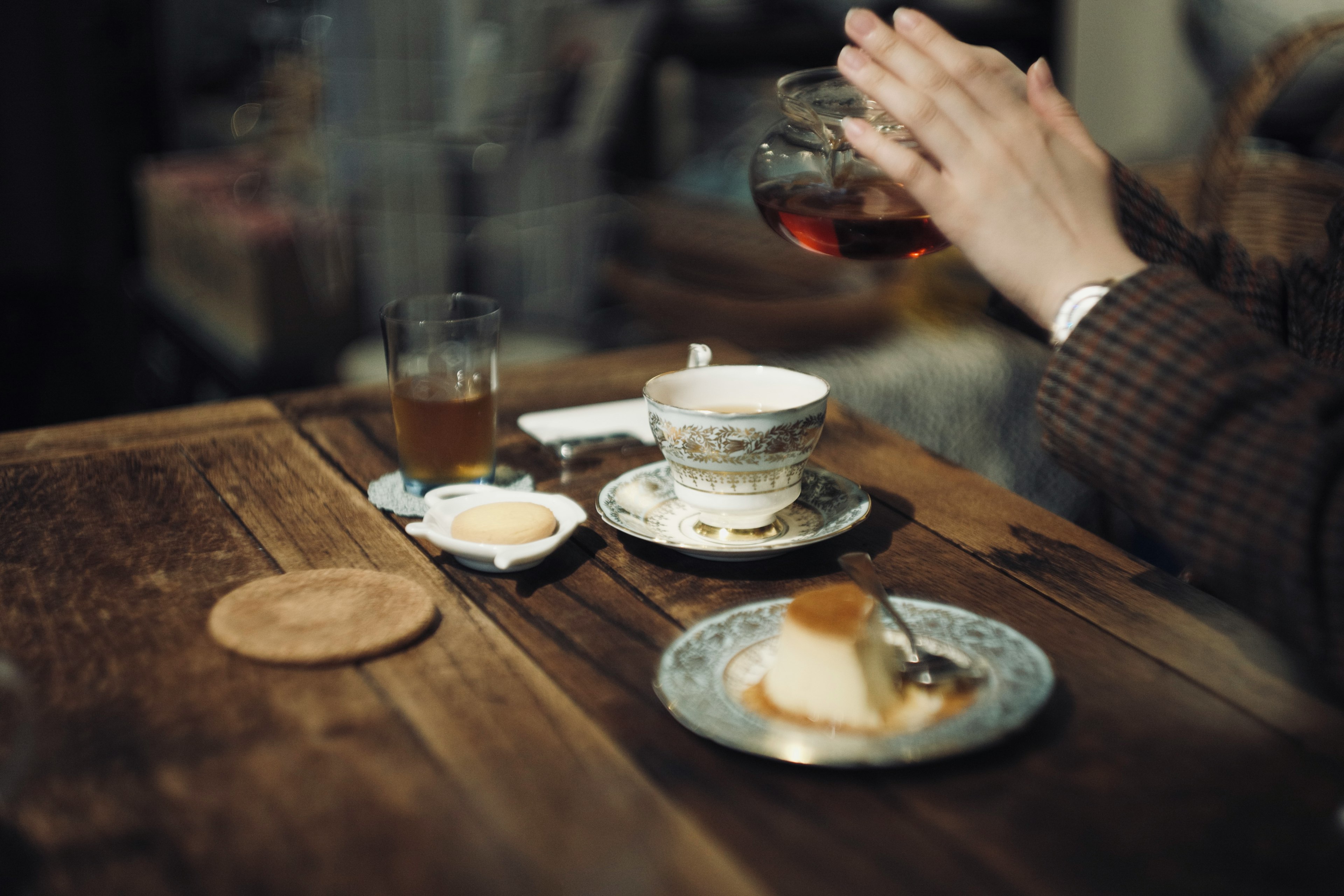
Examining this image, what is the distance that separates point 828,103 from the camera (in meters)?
0.82

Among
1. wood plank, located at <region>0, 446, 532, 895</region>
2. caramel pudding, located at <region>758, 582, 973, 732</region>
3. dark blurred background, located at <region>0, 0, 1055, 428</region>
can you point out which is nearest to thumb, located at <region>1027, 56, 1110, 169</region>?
caramel pudding, located at <region>758, 582, 973, 732</region>

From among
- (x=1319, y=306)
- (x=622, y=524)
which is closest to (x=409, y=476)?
(x=622, y=524)

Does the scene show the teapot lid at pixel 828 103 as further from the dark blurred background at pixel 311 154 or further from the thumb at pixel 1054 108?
the dark blurred background at pixel 311 154

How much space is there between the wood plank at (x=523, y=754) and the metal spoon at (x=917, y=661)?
6.5 inches

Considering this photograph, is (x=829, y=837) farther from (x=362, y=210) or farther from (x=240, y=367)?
(x=240, y=367)

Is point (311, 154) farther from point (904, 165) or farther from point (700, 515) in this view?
point (904, 165)

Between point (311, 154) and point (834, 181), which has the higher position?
point (834, 181)

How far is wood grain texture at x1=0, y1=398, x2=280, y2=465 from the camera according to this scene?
3.35 ft

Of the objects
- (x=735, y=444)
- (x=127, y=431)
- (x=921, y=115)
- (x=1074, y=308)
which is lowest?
(x=127, y=431)

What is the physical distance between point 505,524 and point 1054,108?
467 millimetres

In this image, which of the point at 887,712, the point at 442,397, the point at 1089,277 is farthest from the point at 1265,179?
the point at 887,712

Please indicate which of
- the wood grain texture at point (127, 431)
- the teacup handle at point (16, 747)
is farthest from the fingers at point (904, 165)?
the wood grain texture at point (127, 431)

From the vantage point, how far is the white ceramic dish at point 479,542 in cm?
75

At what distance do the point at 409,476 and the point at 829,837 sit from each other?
0.54 m
